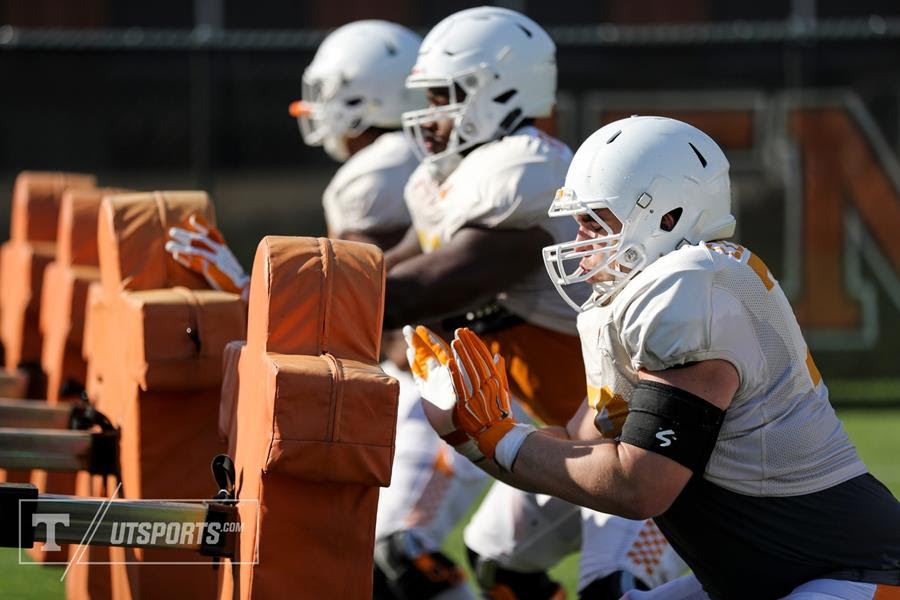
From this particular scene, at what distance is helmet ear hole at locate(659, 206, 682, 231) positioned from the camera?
3.17 m

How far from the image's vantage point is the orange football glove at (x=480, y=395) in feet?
10.3

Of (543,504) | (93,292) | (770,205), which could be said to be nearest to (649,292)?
(543,504)

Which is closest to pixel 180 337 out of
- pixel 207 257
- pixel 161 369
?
pixel 161 369

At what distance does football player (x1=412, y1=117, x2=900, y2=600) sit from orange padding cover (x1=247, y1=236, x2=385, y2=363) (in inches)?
9.1

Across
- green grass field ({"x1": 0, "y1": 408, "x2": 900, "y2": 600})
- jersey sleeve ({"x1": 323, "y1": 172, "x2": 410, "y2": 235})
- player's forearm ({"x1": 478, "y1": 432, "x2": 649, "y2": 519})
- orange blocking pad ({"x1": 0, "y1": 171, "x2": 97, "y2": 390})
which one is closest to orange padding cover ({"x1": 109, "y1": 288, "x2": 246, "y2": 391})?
player's forearm ({"x1": 478, "y1": 432, "x2": 649, "y2": 519})

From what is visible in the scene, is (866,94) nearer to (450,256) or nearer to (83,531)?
Result: (450,256)

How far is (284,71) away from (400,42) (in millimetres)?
3973

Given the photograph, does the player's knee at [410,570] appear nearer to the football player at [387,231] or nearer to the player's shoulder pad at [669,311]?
the football player at [387,231]

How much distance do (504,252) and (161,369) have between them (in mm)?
1029

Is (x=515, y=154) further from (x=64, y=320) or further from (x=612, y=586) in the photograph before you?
(x=64, y=320)

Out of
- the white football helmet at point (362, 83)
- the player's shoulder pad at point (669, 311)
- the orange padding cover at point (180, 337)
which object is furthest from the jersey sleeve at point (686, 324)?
the white football helmet at point (362, 83)

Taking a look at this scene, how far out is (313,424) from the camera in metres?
2.84

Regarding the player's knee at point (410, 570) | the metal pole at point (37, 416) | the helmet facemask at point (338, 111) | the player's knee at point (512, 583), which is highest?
the helmet facemask at point (338, 111)

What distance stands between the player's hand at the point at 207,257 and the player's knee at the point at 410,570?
1.01 metres
